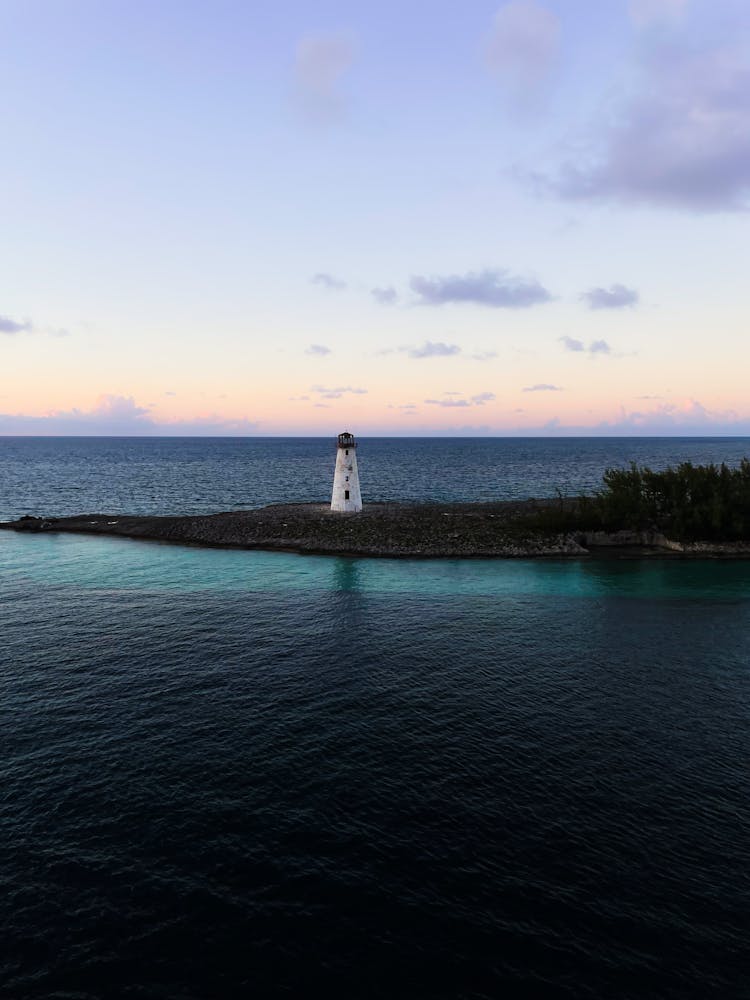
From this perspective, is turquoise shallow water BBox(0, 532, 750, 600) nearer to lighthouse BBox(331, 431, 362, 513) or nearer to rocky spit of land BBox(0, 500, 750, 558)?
rocky spit of land BBox(0, 500, 750, 558)

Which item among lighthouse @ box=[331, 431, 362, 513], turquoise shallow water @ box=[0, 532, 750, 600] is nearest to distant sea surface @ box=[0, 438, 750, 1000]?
turquoise shallow water @ box=[0, 532, 750, 600]

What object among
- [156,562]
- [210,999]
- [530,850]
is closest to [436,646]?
[530,850]

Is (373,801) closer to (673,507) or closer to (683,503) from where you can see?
(683,503)

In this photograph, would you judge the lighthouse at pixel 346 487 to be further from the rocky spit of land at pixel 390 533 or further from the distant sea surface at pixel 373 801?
the distant sea surface at pixel 373 801

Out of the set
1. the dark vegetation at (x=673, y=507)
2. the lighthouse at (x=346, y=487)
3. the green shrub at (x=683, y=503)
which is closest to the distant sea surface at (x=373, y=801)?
the green shrub at (x=683, y=503)

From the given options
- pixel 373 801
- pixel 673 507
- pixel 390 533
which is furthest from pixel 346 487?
pixel 373 801

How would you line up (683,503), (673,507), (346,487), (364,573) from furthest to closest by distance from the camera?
(346,487), (673,507), (683,503), (364,573)

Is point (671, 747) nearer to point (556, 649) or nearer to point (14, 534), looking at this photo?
point (556, 649)
